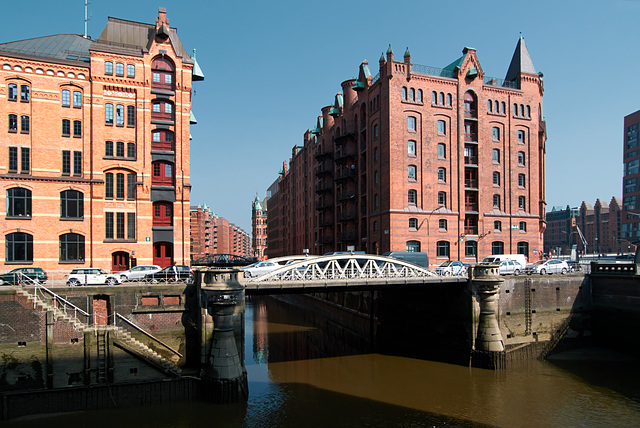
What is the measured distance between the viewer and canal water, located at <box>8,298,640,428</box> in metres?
19.9

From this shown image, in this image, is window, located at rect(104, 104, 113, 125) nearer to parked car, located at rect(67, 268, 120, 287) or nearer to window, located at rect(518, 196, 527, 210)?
parked car, located at rect(67, 268, 120, 287)

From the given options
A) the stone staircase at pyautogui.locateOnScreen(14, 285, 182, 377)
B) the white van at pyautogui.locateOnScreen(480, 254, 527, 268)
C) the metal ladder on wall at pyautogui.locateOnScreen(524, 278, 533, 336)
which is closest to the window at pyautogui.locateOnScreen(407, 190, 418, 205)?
the white van at pyautogui.locateOnScreen(480, 254, 527, 268)

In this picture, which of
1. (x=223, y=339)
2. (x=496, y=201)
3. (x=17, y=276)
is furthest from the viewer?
(x=496, y=201)

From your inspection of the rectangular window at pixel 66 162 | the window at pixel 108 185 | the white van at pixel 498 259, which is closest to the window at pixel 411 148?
the white van at pixel 498 259

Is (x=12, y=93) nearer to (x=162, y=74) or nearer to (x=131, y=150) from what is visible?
(x=131, y=150)

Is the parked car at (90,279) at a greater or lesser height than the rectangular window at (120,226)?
lesser

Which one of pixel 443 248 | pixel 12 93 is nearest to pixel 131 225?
pixel 12 93

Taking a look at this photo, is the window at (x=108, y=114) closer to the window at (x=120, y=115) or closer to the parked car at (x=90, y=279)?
the window at (x=120, y=115)

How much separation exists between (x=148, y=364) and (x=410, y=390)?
46.6ft

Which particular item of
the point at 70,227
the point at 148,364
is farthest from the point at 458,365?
the point at 70,227

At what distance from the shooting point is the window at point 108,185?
3556 centimetres

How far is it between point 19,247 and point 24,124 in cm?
949

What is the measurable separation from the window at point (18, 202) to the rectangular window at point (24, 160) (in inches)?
59.9

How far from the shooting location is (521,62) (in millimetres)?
51469
